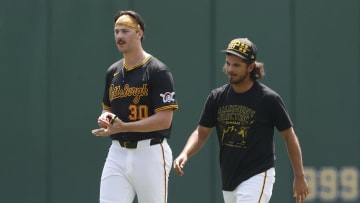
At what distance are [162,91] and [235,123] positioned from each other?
524 mm

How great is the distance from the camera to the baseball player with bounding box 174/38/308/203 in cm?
509

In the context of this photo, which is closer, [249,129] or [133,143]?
[249,129]

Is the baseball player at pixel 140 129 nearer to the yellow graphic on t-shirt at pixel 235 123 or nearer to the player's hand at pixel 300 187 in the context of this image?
the yellow graphic on t-shirt at pixel 235 123

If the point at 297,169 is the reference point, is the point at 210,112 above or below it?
above

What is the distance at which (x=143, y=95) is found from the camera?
5.25m

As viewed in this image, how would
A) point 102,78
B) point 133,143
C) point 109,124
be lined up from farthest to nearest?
point 102,78 → point 133,143 → point 109,124

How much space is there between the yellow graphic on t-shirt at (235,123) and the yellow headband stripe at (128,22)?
0.81m

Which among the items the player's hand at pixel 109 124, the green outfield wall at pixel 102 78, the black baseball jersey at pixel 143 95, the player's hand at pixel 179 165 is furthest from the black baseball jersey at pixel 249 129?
the green outfield wall at pixel 102 78

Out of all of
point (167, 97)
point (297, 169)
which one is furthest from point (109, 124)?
point (297, 169)

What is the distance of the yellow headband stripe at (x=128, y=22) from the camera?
5340 millimetres

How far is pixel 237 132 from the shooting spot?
5.13 m

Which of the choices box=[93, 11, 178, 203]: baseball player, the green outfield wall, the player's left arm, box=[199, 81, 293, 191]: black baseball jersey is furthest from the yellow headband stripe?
the green outfield wall

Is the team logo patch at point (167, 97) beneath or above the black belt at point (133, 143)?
→ above

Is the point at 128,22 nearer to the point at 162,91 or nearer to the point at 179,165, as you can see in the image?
the point at 162,91
